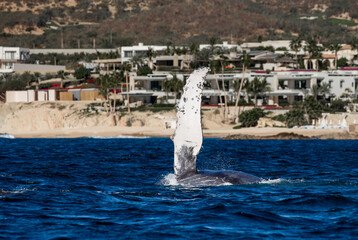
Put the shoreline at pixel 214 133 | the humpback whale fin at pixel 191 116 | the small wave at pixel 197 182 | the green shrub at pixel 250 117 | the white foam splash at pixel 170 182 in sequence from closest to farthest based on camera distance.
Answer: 1. the humpback whale fin at pixel 191 116
2. the small wave at pixel 197 182
3. the white foam splash at pixel 170 182
4. the shoreline at pixel 214 133
5. the green shrub at pixel 250 117

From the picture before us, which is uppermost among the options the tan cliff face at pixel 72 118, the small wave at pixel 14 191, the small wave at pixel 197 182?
the small wave at pixel 197 182

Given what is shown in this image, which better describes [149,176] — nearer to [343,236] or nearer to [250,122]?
[343,236]

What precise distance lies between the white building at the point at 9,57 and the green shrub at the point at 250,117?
243 feet

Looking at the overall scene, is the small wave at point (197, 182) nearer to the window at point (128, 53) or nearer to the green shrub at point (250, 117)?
the green shrub at point (250, 117)

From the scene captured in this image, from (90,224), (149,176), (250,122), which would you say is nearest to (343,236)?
(90,224)

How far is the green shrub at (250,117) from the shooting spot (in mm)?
108688

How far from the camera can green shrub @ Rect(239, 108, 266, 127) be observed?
108688 millimetres

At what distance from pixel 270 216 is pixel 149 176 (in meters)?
14.2

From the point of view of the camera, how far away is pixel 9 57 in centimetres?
17550

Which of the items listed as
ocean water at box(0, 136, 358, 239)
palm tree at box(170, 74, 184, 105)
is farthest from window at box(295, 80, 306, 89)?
ocean water at box(0, 136, 358, 239)

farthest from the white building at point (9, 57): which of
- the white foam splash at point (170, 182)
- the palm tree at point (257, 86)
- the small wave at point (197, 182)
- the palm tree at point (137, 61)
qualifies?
the small wave at point (197, 182)

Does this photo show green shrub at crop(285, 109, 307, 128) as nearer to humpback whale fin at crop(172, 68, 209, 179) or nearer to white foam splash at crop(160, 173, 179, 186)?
white foam splash at crop(160, 173, 179, 186)

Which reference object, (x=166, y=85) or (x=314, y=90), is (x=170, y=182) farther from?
(x=166, y=85)

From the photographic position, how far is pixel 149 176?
35.2 meters
